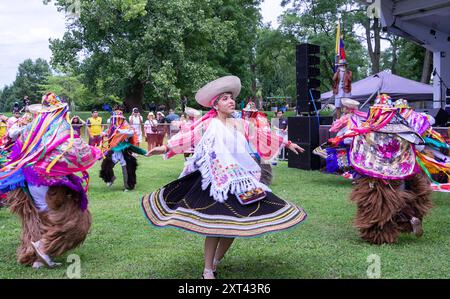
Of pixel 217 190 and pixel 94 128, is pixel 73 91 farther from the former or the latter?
pixel 217 190

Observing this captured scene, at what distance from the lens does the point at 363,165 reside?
5875 mm

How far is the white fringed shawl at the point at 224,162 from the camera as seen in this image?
444cm

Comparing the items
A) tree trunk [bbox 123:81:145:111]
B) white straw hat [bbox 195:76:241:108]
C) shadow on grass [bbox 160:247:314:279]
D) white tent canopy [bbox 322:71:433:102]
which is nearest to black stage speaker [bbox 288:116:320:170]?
white tent canopy [bbox 322:71:433:102]

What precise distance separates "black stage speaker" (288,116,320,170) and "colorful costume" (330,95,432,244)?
23.1 ft

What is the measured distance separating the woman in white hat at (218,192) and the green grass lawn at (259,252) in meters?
0.63

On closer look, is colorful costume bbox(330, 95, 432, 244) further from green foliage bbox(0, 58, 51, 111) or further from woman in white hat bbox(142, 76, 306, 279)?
green foliage bbox(0, 58, 51, 111)

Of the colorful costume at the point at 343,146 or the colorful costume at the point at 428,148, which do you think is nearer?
the colorful costume at the point at 428,148

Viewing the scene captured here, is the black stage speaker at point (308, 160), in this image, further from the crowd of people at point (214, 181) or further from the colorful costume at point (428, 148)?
the crowd of people at point (214, 181)

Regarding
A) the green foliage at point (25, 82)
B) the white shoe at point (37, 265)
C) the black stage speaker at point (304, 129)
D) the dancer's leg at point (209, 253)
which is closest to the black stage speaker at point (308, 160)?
the black stage speaker at point (304, 129)

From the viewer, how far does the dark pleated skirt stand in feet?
13.8

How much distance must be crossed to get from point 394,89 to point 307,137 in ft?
24.1
